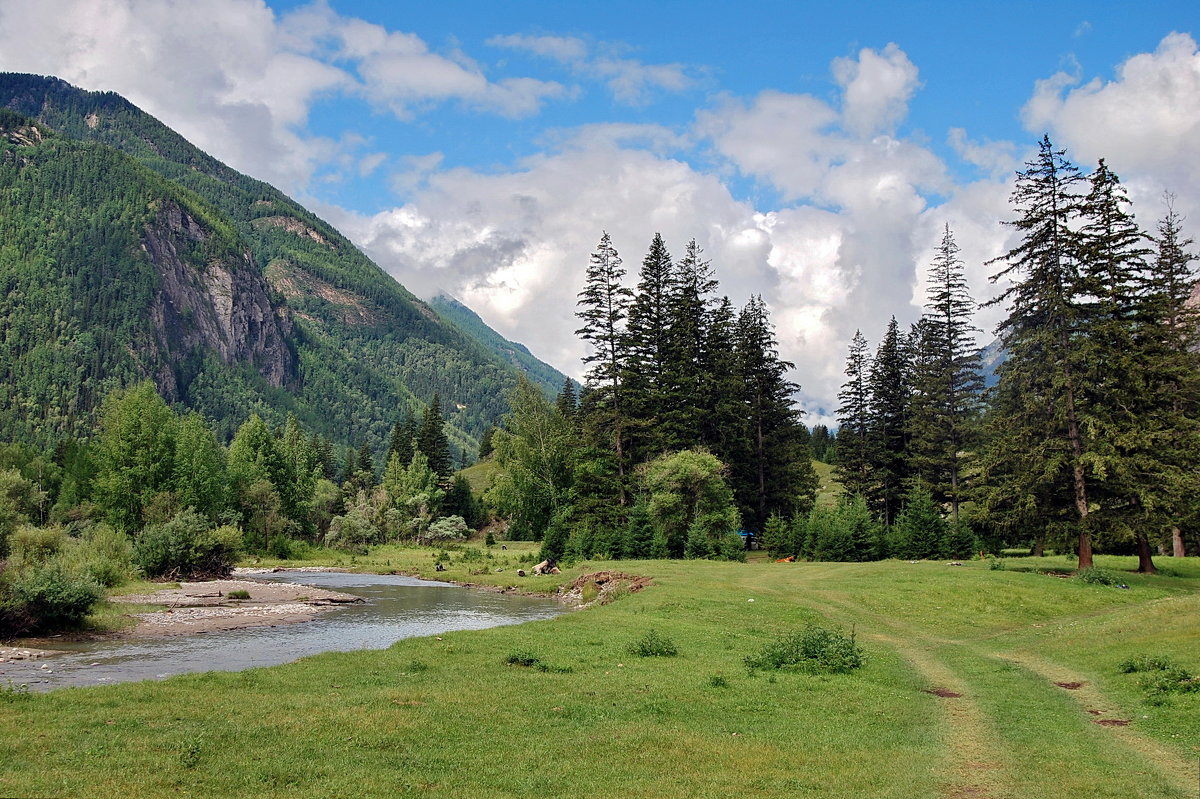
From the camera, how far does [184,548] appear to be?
5547 centimetres

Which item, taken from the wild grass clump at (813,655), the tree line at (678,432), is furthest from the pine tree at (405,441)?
the wild grass clump at (813,655)

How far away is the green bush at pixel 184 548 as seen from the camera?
54.1m

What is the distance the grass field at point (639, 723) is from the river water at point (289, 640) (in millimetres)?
4391

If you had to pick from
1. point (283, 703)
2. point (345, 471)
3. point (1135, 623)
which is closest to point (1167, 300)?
point (1135, 623)

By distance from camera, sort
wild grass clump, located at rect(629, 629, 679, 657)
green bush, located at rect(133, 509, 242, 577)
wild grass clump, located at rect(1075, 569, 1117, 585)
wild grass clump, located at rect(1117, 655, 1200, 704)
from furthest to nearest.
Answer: green bush, located at rect(133, 509, 242, 577)
wild grass clump, located at rect(1075, 569, 1117, 585)
wild grass clump, located at rect(629, 629, 679, 657)
wild grass clump, located at rect(1117, 655, 1200, 704)

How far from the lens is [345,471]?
150 meters

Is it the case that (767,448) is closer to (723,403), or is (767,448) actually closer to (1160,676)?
(723,403)

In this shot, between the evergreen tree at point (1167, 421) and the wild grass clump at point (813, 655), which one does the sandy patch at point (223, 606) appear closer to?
the wild grass clump at point (813, 655)

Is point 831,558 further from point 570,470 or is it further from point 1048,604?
point 570,470

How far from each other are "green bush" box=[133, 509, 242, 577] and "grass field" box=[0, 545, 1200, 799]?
121 ft

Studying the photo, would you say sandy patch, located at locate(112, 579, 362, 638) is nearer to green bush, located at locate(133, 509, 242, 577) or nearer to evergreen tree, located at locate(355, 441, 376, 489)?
green bush, located at locate(133, 509, 242, 577)

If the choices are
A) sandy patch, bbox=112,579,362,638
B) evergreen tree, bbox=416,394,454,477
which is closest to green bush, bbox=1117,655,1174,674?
sandy patch, bbox=112,579,362,638

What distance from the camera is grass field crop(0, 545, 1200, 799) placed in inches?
466

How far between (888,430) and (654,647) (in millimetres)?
51753
